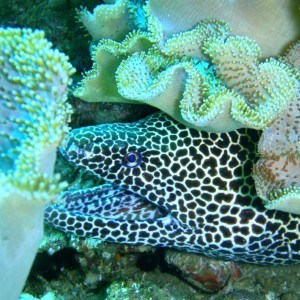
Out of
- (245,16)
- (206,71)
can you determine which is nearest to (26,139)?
(206,71)

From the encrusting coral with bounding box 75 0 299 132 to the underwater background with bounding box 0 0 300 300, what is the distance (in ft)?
3.35

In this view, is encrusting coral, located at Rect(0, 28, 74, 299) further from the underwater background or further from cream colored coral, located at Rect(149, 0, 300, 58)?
the underwater background

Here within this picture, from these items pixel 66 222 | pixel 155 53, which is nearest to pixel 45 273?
pixel 66 222

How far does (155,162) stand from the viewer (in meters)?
3.27

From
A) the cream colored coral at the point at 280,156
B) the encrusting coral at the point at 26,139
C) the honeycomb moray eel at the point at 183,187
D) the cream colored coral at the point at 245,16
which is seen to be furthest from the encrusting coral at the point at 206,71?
the encrusting coral at the point at 26,139

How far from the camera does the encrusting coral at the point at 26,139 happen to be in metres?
1.59

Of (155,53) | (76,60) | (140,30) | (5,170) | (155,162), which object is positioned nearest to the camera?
(5,170)

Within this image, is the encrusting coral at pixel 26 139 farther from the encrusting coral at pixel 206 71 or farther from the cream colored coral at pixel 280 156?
the cream colored coral at pixel 280 156

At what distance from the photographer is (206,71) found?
282 centimetres

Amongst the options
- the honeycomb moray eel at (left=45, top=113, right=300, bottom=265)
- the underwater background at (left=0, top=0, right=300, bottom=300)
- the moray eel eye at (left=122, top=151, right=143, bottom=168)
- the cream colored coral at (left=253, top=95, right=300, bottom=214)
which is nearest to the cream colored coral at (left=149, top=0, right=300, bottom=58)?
the cream colored coral at (left=253, top=95, right=300, bottom=214)

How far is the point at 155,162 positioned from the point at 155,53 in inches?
37.4

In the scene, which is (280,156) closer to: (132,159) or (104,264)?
(132,159)

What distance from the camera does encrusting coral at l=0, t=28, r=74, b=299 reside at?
1592mm

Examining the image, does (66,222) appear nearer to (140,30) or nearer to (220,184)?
(220,184)
